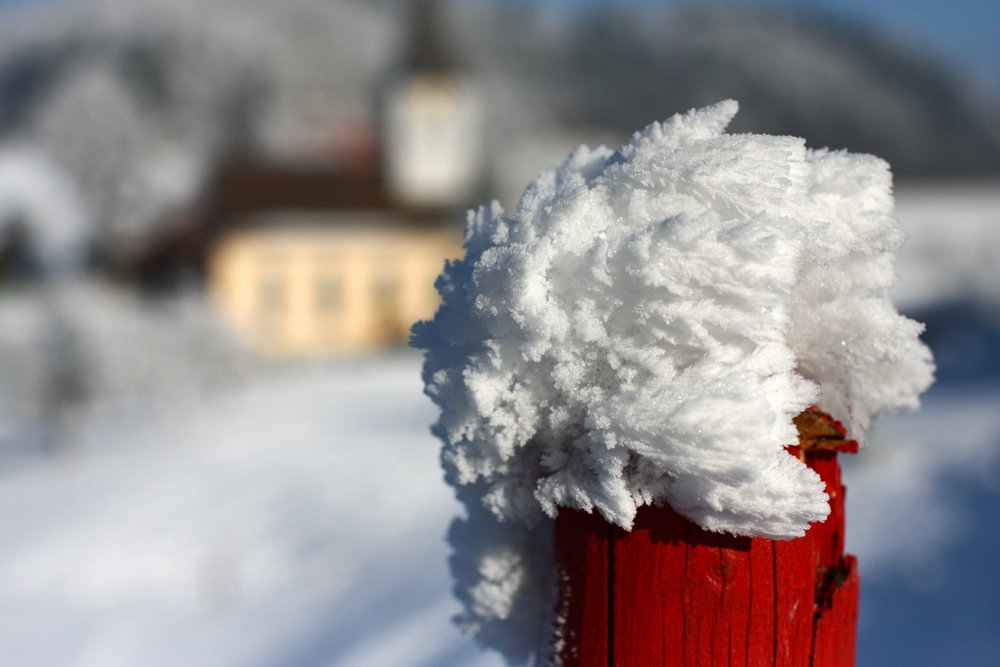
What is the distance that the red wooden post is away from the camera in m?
0.96

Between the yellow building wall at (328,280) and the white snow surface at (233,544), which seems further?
the yellow building wall at (328,280)

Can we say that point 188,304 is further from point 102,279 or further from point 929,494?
point 102,279

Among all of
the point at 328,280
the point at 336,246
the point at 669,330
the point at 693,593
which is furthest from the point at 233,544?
the point at 336,246

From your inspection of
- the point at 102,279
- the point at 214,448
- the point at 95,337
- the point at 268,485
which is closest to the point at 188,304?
the point at 95,337

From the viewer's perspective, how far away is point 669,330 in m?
0.91

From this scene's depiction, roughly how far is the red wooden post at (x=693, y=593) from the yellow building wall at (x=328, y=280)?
76.7 ft

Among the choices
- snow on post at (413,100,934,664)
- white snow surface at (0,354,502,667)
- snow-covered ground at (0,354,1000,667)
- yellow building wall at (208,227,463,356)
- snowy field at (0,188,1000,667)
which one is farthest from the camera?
yellow building wall at (208,227,463,356)

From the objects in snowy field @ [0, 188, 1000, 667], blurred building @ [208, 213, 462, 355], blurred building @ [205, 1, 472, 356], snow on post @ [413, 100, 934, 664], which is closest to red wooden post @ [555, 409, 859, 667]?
snow on post @ [413, 100, 934, 664]

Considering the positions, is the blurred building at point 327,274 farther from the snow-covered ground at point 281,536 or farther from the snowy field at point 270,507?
the snow-covered ground at point 281,536

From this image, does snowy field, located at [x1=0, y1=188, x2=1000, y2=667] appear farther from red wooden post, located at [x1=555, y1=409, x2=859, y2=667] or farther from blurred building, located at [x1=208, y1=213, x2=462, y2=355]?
blurred building, located at [x1=208, y1=213, x2=462, y2=355]

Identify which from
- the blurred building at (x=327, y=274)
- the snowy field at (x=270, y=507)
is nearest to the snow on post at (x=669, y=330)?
the snowy field at (x=270, y=507)

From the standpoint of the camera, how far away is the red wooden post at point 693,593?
37.8 inches

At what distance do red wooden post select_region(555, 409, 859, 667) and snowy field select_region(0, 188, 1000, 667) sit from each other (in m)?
1.55

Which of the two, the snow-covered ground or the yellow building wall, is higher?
the yellow building wall
